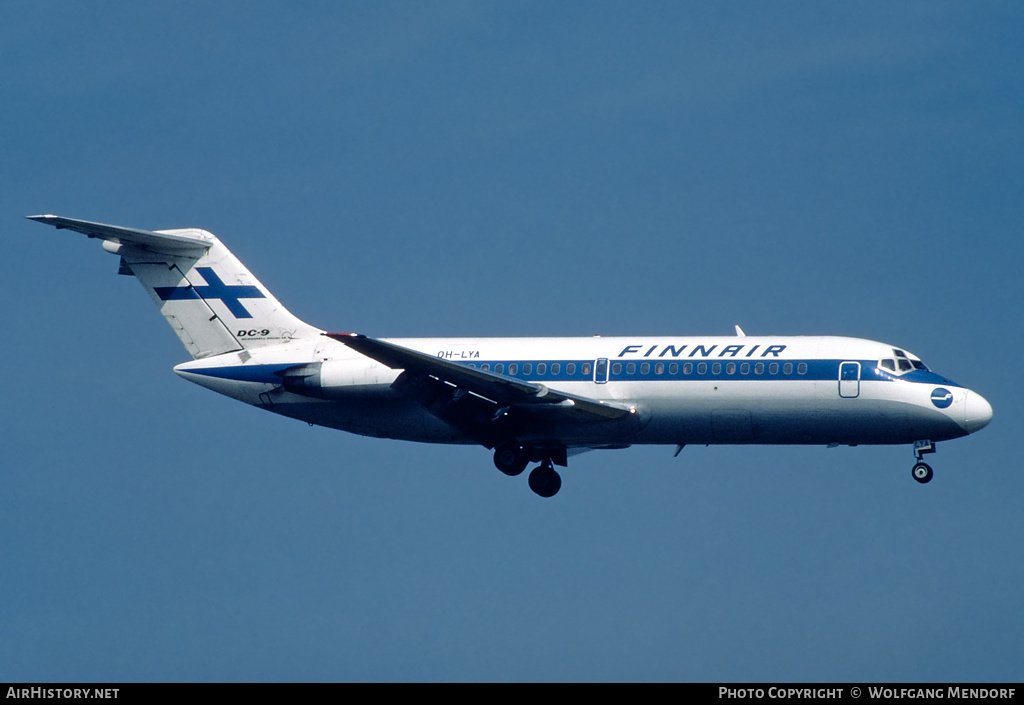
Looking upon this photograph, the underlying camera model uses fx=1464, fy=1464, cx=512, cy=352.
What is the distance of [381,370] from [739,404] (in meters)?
10.0

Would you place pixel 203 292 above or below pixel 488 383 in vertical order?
above

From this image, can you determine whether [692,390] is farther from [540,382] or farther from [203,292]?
[203,292]

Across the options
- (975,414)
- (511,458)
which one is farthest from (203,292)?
(975,414)

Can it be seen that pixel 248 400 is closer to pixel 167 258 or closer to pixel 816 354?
pixel 167 258

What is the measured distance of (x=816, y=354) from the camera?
4016cm

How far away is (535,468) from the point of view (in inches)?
1748

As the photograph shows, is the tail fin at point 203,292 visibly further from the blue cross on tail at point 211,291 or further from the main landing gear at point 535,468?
the main landing gear at point 535,468

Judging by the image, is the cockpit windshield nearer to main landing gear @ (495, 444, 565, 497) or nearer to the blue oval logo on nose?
the blue oval logo on nose

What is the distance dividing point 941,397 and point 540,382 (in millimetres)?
11046

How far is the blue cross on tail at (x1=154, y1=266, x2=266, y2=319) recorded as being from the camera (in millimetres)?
44906

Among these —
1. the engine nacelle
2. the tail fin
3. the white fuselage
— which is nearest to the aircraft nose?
the white fuselage

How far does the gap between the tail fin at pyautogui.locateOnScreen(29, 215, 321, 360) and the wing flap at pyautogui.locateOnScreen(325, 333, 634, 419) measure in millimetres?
6007

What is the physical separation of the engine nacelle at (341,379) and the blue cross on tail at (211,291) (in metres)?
3.86
